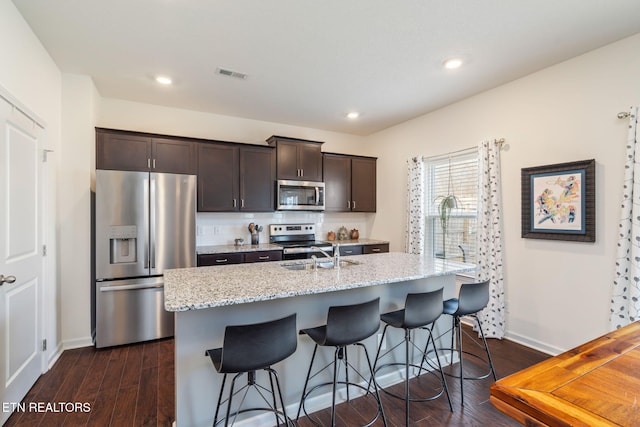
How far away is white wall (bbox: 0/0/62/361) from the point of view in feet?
6.87

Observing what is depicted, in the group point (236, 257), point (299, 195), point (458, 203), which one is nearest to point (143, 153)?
point (236, 257)

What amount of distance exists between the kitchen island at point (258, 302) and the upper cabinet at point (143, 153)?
6.27 ft

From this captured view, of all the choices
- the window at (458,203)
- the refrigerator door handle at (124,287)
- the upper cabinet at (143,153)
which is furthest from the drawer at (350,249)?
the refrigerator door handle at (124,287)

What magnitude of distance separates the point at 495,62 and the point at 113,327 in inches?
179

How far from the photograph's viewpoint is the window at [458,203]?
378 centimetres

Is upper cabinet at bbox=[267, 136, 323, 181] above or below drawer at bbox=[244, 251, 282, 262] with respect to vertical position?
above

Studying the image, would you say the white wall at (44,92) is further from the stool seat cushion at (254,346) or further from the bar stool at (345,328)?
the bar stool at (345,328)

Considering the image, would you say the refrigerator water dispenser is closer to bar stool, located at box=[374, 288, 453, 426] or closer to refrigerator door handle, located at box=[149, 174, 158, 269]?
refrigerator door handle, located at box=[149, 174, 158, 269]

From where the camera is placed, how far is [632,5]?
2082mm

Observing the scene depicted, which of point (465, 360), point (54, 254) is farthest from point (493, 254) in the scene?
point (54, 254)

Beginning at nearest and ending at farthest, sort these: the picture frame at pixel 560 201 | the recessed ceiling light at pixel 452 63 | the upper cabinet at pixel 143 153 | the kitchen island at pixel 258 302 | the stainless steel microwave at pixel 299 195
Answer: the kitchen island at pixel 258 302
the picture frame at pixel 560 201
the recessed ceiling light at pixel 452 63
the upper cabinet at pixel 143 153
the stainless steel microwave at pixel 299 195

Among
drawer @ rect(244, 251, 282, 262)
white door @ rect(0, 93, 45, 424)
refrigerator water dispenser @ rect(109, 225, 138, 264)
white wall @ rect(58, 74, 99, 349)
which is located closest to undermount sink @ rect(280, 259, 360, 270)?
drawer @ rect(244, 251, 282, 262)

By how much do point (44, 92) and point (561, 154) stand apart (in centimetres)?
474

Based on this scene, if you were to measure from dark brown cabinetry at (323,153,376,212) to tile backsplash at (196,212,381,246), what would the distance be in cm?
32
